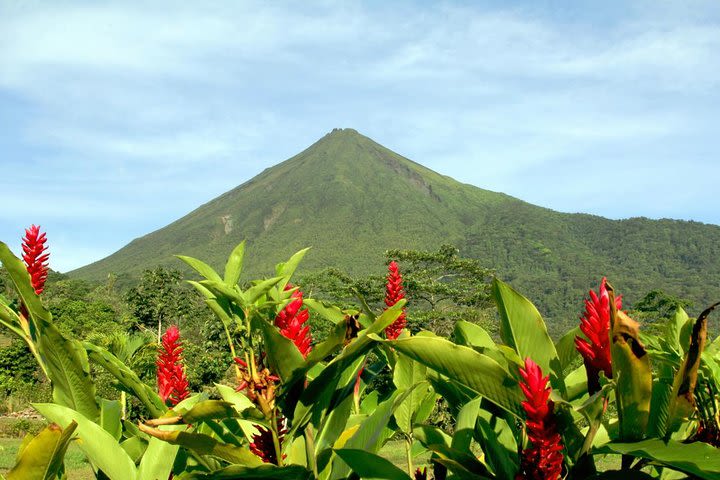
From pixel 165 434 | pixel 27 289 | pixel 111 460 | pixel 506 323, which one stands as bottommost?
pixel 111 460

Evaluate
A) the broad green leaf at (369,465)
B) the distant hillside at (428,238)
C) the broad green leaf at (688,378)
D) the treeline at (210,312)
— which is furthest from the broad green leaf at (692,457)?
the distant hillside at (428,238)

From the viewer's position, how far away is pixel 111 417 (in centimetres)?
175

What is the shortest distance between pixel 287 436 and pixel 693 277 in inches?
6013

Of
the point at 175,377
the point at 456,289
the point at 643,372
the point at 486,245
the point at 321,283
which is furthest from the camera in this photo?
the point at 486,245

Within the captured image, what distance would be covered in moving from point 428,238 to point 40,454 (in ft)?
542

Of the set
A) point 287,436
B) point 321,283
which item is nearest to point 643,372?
point 287,436

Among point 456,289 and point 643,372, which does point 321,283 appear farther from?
point 643,372

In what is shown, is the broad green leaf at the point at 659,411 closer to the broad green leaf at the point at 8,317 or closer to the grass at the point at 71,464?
the broad green leaf at the point at 8,317

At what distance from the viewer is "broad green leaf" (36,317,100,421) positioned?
1.50 metres

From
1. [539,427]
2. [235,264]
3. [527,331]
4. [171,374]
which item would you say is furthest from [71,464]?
[539,427]

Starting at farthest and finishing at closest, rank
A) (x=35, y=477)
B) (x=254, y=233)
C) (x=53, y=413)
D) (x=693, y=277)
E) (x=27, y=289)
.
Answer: (x=254, y=233) → (x=693, y=277) → (x=27, y=289) → (x=53, y=413) → (x=35, y=477)

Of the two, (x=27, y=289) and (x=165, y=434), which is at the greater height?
(x=27, y=289)

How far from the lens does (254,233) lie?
177250mm

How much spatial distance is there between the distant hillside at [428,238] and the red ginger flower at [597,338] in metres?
126
